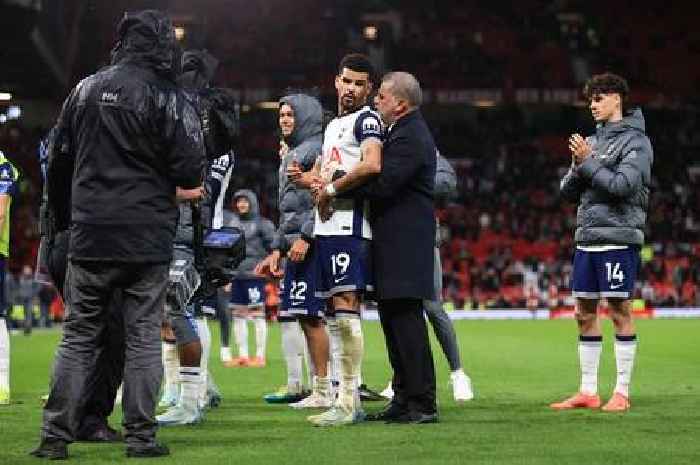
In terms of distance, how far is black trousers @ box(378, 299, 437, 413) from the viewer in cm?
852

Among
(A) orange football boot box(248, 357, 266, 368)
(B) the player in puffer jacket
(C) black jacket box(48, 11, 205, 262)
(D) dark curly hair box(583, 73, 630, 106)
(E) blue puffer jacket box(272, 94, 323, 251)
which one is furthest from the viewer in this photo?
(B) the player in puffer jacket

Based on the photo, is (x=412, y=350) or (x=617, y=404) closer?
(x=412, y=350)

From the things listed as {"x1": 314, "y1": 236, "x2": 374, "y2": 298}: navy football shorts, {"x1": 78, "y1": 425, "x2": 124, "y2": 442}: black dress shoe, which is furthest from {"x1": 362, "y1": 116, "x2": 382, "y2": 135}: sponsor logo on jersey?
{"x1": 78, "y1": 425, "x2": 124, "y2": 442}: black dress shoe

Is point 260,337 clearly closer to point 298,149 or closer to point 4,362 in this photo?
point 4,362

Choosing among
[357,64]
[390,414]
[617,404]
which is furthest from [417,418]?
[357,64]

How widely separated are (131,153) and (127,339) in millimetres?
977

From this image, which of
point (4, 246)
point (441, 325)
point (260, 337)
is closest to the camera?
point (441, 325)

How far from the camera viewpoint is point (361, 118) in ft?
27.4

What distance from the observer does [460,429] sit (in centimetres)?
809

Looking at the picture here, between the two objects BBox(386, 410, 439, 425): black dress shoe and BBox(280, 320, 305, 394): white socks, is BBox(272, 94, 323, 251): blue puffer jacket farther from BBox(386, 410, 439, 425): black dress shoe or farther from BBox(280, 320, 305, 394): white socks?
BBox(386, 410, 439, 425): black dress shoe

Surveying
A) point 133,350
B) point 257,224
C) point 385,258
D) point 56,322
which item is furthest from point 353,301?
point 56,322

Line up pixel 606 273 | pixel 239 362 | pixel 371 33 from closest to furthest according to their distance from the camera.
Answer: pixel 606 273, pixel 239 362, pixel 371 33

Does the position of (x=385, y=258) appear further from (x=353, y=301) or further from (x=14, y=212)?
(x=14, y=212)

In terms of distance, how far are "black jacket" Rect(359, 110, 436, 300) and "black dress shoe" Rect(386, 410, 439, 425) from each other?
74cm
